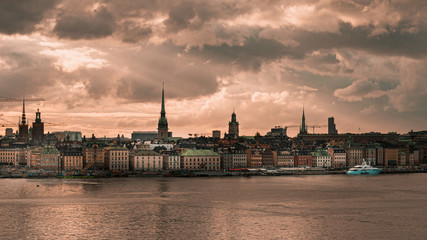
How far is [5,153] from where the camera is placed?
142 metres

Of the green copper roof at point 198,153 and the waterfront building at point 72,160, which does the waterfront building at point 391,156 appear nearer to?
the green copper roof at point 198,153

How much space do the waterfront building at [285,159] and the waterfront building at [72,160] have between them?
138 feet

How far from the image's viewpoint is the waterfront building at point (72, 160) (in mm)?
119625

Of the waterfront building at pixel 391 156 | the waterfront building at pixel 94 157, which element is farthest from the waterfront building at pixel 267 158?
the waterfront building at pixel 94 157

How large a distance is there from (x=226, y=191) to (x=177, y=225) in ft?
85.5

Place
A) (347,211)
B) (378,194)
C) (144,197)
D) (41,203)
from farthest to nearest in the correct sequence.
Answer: (378,194) < (144,197) < (41,203) < (347,211)

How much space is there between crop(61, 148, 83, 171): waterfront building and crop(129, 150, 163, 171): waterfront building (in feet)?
33.4

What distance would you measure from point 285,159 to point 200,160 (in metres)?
21.9

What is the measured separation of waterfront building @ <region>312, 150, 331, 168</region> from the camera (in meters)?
135

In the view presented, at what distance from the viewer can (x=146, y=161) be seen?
120188mm

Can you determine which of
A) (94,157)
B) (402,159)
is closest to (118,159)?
(94,157)

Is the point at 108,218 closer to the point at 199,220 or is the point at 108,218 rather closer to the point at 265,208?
the point at 199,220

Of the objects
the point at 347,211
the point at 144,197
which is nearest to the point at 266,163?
the point at 144,197

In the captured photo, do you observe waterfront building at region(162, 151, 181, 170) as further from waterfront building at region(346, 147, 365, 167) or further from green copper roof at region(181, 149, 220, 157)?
waterfront building at region(346, 147, 365, 167)
